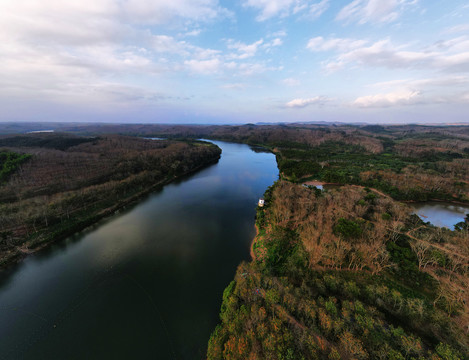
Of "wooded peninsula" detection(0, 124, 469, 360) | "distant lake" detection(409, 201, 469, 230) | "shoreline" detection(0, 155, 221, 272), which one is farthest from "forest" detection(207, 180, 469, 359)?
"shoreline" detection(0, 155, 221, 272)

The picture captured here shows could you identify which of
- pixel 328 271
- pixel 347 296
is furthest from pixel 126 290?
pixel 347 296

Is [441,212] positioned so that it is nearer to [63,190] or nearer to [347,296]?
[347,296]

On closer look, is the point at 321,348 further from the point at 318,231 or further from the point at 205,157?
the point at 205,157

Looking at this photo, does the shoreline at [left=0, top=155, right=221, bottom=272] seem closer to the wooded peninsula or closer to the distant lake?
the wooded peninsula

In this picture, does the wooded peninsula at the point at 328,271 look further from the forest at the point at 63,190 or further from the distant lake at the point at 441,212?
the distant lake at the point at 441,212

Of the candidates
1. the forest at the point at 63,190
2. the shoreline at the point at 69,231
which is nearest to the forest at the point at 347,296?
the shoreline at the point at 69,231

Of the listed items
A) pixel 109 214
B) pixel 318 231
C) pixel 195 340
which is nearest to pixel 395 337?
pixel 318 231
